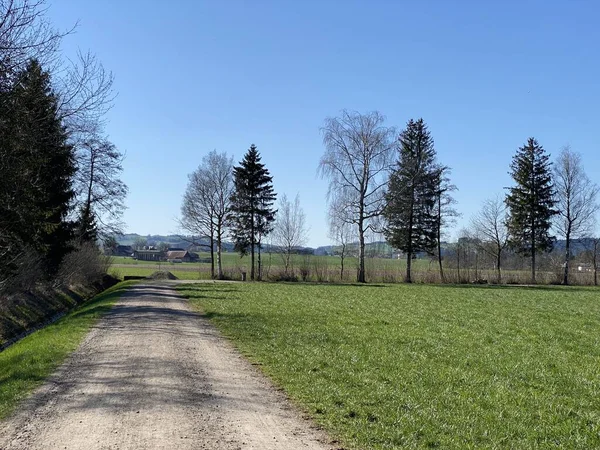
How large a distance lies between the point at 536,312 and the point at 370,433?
16.3m

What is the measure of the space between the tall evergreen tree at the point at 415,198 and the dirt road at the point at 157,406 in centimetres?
3806

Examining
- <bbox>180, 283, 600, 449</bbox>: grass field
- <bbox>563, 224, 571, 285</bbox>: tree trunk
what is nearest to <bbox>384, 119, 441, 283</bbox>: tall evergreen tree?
<bbox>563, 224, 571, 285</bbox>: tree trunk

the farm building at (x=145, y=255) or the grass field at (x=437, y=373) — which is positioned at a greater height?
the farm building at (x=145, y=255)

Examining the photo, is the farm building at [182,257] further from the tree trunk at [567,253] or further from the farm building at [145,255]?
→ the tree trunk at [567,253]

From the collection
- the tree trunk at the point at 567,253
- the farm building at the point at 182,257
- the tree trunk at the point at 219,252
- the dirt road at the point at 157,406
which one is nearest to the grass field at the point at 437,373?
the dirt road at the point at 157,406

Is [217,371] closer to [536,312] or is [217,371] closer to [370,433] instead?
[370,433]

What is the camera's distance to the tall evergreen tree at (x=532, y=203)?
177 feet

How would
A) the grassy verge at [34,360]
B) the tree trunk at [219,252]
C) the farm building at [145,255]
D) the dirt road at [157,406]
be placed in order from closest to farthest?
the dirt road at [157,406]
the grassy verge at [34,360]
the tree trunk at [219,252]
the farm building at [145,255]

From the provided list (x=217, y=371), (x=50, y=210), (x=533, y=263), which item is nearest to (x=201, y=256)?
(x=533, y=263)

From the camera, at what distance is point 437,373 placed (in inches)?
368

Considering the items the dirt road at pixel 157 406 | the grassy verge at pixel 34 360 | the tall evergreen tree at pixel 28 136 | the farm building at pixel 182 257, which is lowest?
the grassy verge at pixel 34 360

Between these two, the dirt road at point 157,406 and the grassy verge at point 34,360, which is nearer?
the dirt road at point 157,406

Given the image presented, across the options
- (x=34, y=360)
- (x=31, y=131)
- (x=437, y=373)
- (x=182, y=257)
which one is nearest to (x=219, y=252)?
(x=31, y=131)

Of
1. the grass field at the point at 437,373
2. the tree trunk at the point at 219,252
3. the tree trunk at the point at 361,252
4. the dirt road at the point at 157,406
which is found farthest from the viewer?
the tree trunk at the point at 219,252
